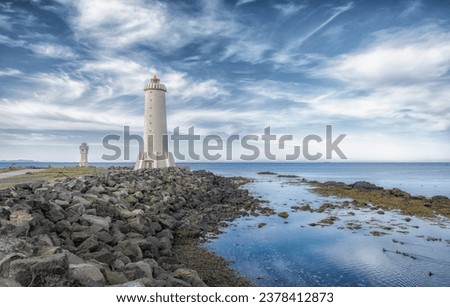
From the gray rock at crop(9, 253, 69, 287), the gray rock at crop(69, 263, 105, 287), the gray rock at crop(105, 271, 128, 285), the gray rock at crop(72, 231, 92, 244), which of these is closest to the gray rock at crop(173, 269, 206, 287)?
the gray rock at crop(105, 271, 128, 285)

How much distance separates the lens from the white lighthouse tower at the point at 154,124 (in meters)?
27.2

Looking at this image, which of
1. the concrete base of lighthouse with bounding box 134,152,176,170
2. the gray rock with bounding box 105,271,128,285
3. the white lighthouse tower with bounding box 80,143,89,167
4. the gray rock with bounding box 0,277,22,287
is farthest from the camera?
the white lighthouse tower with bounding box 80,143,89,167

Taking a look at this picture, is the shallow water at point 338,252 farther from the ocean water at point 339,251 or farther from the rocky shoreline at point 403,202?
the rocky shoreline at point 403,202

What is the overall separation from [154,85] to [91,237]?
22.3 metres

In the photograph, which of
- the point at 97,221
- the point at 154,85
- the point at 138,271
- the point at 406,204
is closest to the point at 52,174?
the point at 154,85

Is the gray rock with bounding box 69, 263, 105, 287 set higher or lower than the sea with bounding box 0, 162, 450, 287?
higher

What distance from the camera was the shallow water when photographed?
731cm

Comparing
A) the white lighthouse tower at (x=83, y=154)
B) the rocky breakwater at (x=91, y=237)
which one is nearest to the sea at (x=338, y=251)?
the rocky breakwater at (x=91, y=237)

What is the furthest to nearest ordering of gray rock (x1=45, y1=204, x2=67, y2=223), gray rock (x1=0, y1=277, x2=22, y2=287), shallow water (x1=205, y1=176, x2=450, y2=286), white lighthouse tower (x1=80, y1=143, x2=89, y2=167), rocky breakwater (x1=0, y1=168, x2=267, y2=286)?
white lighthouse tower (x1=80, y1=143, x2=89, y2=167), shallow water (x1=205, y1=176, x2=450, y2=286), gray rock (x1=45, y1=204, x2=67, y2=223), rocky breakwater (x1=0, y1=168, x2=267, y2=286), gray rock (x1=0, y1=277, x2=22, y2=287)

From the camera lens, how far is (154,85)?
27266 mm

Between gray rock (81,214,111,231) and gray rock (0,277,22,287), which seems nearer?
gray rock (0,277,22,287)

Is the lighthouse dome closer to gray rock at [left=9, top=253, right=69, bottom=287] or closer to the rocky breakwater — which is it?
the rocky breakwater

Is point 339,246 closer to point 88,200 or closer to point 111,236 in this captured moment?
point 111,236
